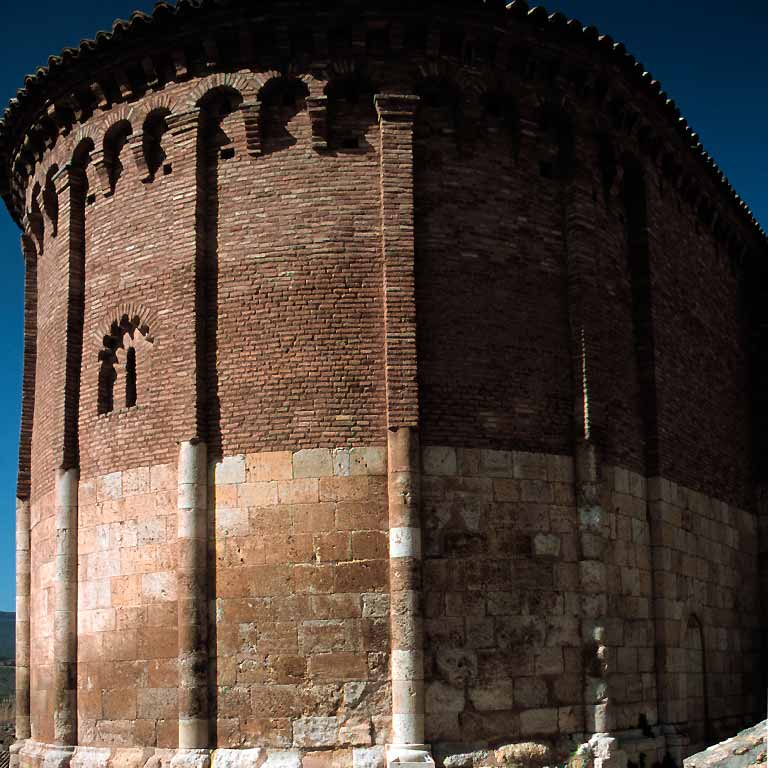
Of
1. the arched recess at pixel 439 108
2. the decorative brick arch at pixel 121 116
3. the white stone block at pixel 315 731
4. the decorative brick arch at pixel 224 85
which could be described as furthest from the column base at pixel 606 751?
the decorative brick arch at pixel 121 116

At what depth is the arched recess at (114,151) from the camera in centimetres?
1278

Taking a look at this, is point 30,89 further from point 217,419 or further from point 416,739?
point 416,739

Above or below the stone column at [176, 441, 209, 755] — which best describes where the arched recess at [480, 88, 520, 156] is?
above

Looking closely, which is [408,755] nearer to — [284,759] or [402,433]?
[284,759]

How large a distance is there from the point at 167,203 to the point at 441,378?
3505 millimetres

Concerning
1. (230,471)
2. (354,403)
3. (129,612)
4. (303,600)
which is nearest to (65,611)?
(129,612)

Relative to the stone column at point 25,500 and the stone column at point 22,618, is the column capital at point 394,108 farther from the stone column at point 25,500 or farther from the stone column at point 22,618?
the stone column at point 22,618

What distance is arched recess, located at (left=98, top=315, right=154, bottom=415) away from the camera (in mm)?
12141

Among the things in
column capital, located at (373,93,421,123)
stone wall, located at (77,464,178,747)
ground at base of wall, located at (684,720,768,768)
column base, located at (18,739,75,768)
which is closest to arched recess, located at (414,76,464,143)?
column capital, located at (373,93,421,123)

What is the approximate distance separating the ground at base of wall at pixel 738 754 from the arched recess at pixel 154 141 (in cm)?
802

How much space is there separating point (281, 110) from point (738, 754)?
7585 millimetres

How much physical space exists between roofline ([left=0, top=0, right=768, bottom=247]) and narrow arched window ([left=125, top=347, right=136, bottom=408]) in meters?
3.32

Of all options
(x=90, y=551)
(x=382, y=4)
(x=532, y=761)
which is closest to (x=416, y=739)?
(x=532, y=761)

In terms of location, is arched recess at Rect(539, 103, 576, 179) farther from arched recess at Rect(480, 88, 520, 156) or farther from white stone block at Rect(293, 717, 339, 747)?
white stone block at Rect(293, 717, 339, 747)
